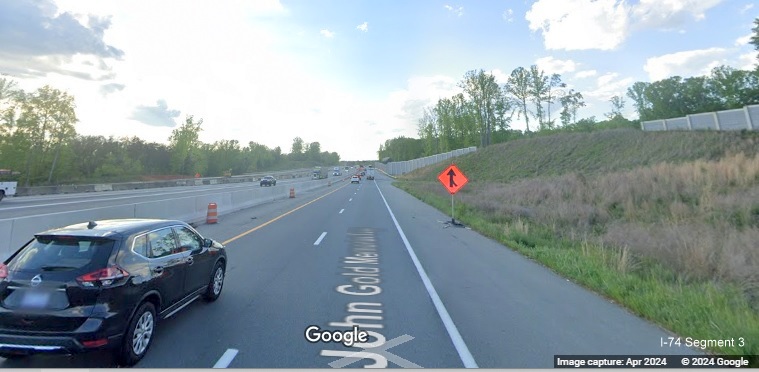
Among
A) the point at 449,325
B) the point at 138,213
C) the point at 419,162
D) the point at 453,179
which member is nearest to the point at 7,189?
the point at 138,213

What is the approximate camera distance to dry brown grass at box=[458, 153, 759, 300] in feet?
29.6

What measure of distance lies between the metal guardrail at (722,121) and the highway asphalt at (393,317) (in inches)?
1290

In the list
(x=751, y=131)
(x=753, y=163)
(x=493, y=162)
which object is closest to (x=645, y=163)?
(x=751, y=131)

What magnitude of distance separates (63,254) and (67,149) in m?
71.2

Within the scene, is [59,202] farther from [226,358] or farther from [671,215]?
[671,215]

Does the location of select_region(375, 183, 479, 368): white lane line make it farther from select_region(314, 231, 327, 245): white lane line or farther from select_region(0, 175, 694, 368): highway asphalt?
select_region(314, 231, 327, 245): white lane line

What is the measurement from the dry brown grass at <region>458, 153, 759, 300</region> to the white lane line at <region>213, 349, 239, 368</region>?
25.3 feet

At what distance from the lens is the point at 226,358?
451 centimetres

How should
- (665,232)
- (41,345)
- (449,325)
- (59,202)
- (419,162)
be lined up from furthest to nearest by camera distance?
1. (419,162)
2. (59,202)
3. (665,232)
4. (449,325)
5. (41,345)

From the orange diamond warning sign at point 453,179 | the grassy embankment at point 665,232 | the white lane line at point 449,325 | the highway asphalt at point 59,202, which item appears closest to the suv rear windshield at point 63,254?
the white lane line at point 449,325

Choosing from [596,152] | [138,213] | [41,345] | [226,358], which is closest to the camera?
[41,345]

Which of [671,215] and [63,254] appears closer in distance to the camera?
[63,254]

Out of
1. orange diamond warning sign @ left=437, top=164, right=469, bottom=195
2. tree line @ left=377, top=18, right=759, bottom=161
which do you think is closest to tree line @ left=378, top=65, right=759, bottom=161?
tree line @ left=377, top=18, right=759, bottom=161

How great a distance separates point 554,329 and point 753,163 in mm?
21887
